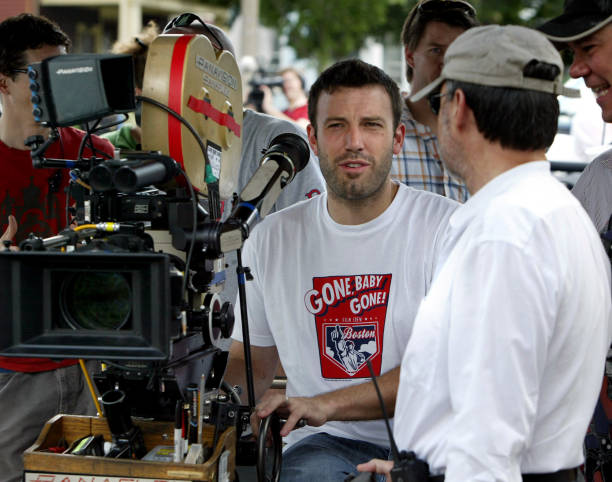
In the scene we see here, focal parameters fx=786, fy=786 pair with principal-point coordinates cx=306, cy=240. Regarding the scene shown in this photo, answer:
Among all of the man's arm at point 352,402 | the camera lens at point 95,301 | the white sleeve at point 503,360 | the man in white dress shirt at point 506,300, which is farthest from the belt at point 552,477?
the camera lens at point 95,301

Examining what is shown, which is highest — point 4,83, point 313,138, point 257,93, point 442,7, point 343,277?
point 442,7

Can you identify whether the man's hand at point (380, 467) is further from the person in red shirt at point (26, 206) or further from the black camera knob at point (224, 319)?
the person in red shirt at point (26, 206)

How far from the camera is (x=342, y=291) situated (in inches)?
98.0

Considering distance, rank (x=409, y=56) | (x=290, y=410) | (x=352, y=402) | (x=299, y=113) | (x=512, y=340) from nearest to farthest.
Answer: (x=512, y=340) → (x=290, y=410) → (x=352, y=402) → (x=409, y=56) → (x=299, y=113)

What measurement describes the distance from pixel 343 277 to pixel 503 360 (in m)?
0.96

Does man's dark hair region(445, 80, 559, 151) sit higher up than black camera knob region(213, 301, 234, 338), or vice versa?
man's dark hair region(445, 80, 559, 151)

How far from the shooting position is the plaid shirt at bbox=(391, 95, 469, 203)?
3484 mm

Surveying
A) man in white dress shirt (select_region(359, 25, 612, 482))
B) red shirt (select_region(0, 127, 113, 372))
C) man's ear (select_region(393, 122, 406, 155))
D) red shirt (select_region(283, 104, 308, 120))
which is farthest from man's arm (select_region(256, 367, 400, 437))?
red shirt (select_region(283, 104, 308, 120))

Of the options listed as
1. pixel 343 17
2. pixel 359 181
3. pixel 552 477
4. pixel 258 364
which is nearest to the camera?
pixel 552 477

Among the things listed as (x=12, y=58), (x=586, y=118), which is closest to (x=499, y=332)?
(x=12, y=58)

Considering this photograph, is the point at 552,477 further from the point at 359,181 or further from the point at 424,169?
the point at 424,169

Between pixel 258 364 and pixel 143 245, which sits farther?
pixel 258 364

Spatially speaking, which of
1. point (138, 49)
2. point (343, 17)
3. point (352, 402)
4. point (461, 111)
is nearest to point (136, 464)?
point (352, 402)

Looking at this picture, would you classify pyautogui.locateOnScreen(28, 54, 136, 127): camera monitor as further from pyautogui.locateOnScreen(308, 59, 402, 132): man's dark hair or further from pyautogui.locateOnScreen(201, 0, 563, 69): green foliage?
pyautogui.locateOnScreen(201, 0, 563, 69): green foliage
